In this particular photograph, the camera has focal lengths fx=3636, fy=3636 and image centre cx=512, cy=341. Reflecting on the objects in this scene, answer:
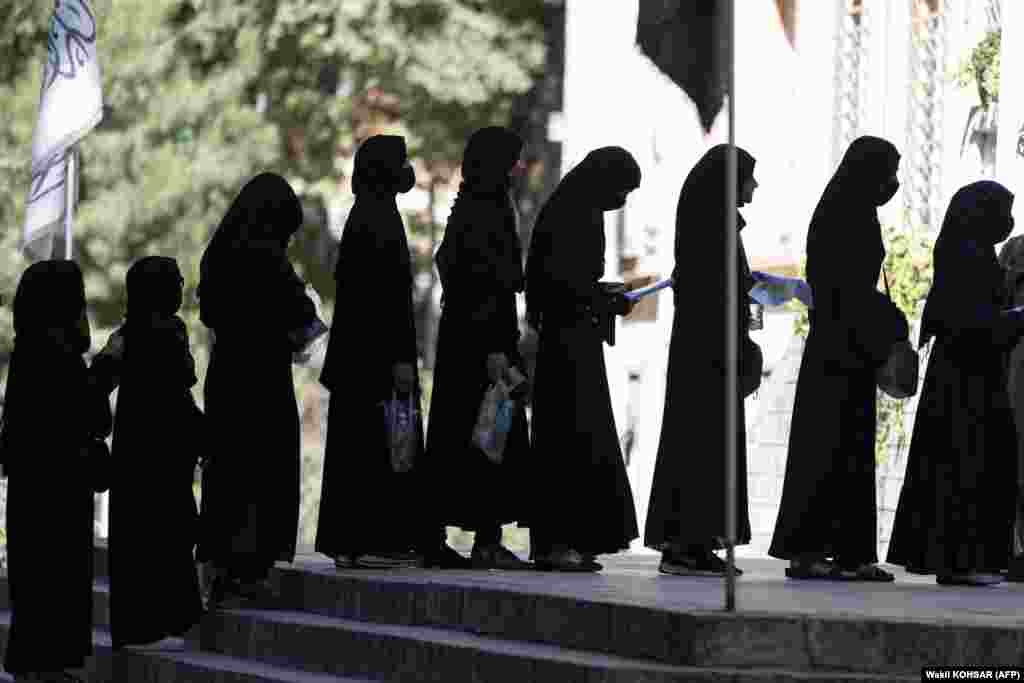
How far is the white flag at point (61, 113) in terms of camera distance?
23.0m

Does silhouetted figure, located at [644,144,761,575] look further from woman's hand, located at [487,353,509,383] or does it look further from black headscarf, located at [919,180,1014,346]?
black headscarf, located at [919,180,1014,346]

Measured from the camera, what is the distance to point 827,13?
79.0 feet

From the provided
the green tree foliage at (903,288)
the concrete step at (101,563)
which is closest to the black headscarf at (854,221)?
the concrete step at (101,563)

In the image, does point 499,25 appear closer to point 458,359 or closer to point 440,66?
point 440,66

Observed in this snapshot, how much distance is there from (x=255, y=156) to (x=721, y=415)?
19.0m

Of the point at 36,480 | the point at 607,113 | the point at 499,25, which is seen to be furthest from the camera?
Result: the point at 499,25

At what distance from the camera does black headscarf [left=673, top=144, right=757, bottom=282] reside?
15.2 m

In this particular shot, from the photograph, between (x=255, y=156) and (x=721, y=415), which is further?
(x=255, y=156)

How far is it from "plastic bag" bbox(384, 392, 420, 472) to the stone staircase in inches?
20.0

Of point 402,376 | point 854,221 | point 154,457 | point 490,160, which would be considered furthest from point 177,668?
point 854,221

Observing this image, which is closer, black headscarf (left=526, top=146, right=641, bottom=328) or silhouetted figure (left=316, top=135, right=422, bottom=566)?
black headscarf (left=526, top=146, right=641, bottom=328)

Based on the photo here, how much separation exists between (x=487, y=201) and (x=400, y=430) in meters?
1.07

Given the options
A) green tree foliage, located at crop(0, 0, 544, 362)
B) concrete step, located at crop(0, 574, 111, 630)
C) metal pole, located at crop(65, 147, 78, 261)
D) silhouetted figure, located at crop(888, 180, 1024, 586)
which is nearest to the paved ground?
silhouetted figure, located at crop(888, 180, 1024, 586)

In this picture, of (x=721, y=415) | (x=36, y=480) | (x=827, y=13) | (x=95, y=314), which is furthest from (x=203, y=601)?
(x=95, y=314)
